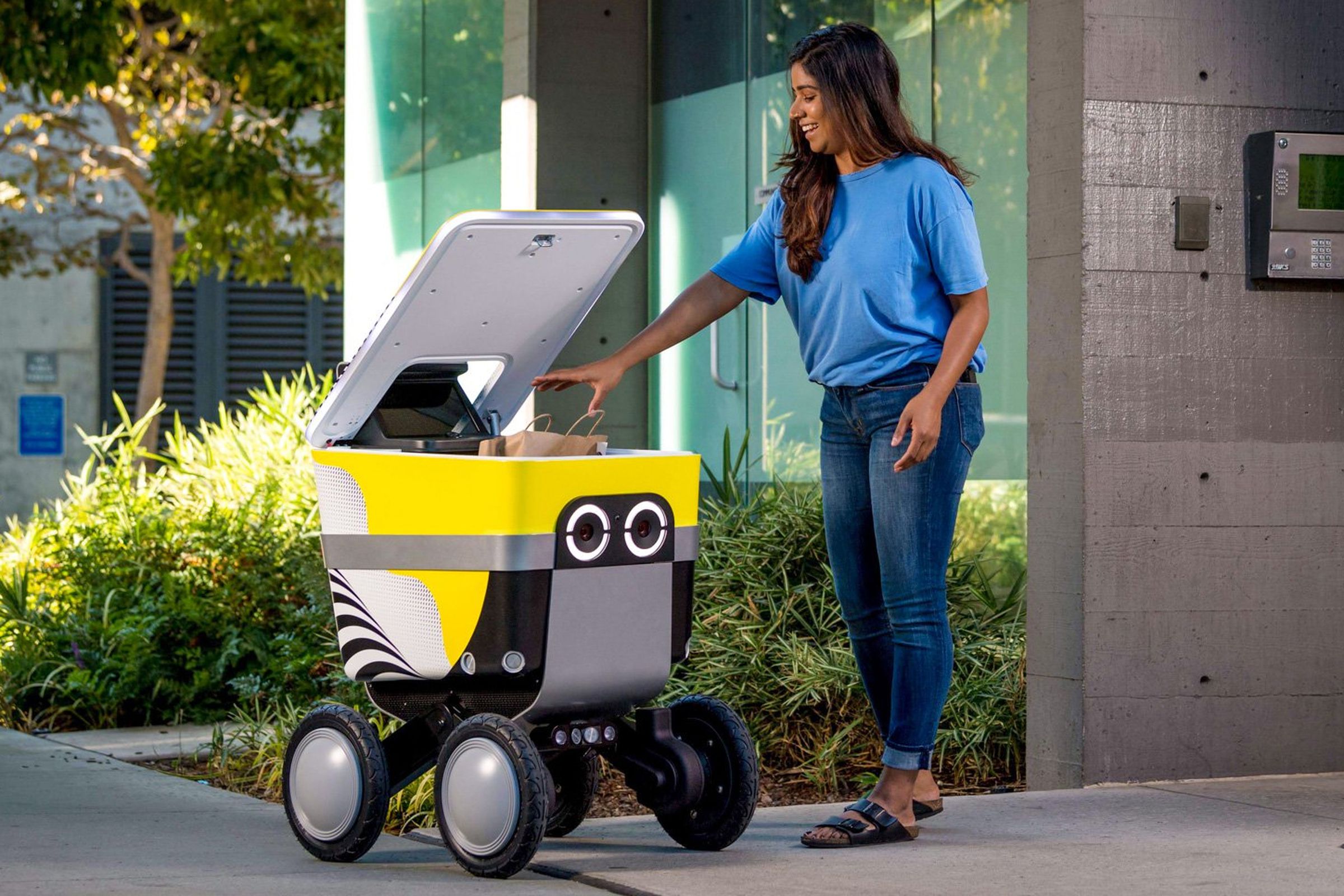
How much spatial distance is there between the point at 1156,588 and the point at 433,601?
6.93 feet

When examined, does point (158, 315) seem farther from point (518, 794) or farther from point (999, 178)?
point (518, 794)

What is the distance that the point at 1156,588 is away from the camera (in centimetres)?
526

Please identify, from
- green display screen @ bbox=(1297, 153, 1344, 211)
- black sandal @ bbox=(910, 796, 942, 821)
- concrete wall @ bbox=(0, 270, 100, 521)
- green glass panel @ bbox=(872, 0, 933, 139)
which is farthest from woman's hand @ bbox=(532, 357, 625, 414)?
concrete wall @ bbox=(0, 270, 100, 521)

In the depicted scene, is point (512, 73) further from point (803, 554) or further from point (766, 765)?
point (766, 765)

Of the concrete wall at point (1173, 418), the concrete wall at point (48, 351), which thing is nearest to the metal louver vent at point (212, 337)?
the concrete wall at point (48, 351)

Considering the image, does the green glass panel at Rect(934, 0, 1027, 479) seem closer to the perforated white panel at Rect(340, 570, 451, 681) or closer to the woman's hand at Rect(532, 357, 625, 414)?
the woman's hand at Rect(532, 357, 625, 414)

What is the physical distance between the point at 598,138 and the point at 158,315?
904 cm

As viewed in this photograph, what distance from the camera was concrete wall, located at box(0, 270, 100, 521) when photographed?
60.5 feet

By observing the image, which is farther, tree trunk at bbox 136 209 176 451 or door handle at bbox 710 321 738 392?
tree trunk at bbox 136 209 176 451

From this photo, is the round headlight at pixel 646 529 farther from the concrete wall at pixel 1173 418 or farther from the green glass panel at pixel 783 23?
the green glass panel at pixel 783 23

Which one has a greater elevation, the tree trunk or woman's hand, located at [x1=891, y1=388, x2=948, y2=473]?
the tree trunk

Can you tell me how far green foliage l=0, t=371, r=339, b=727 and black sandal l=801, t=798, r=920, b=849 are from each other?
309 cm

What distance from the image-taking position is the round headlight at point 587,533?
409 centimetres

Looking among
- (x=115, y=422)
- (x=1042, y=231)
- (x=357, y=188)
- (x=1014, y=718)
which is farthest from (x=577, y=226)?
(x=115, y=422)
